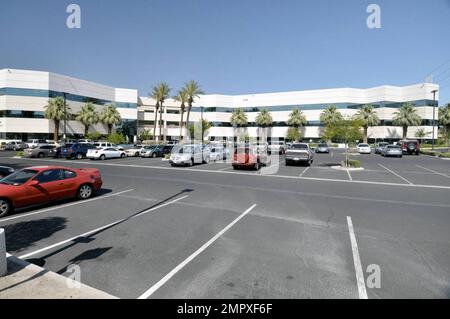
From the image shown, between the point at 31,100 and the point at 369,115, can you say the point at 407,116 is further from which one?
the point at 31,100

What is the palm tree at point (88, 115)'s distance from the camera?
56.1 metres

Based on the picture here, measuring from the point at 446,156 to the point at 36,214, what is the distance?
42300 mm

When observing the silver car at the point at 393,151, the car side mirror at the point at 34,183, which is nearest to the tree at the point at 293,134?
the silver car at the point at 393,151

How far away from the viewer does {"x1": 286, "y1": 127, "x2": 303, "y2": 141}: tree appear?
6456cm

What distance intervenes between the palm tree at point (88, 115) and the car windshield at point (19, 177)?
51.0 meters

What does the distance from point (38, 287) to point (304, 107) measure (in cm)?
7179

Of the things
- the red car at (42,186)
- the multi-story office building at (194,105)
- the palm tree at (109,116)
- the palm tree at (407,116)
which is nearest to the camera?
the red car at (42,186)

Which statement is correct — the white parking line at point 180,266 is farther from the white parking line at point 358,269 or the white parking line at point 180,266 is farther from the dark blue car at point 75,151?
the dark blue car at point 75,151

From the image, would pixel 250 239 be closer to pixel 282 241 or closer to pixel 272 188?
pixel 282 241

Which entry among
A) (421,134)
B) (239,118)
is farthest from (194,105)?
(421,134)

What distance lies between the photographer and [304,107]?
70.8 metres

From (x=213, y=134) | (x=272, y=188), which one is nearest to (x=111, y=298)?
(x=272, y=188)

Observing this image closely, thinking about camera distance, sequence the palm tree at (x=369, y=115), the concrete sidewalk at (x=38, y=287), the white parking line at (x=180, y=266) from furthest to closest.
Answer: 1. the palm tree at (x=369, y=115)
2. the white parking line at (x=180, y=266)
3. the concrete sidewalk at (x=38, y=287)

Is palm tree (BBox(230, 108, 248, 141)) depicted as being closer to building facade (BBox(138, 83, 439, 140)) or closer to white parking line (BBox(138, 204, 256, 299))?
building facade (BBox(138, 83, 439, 140))
